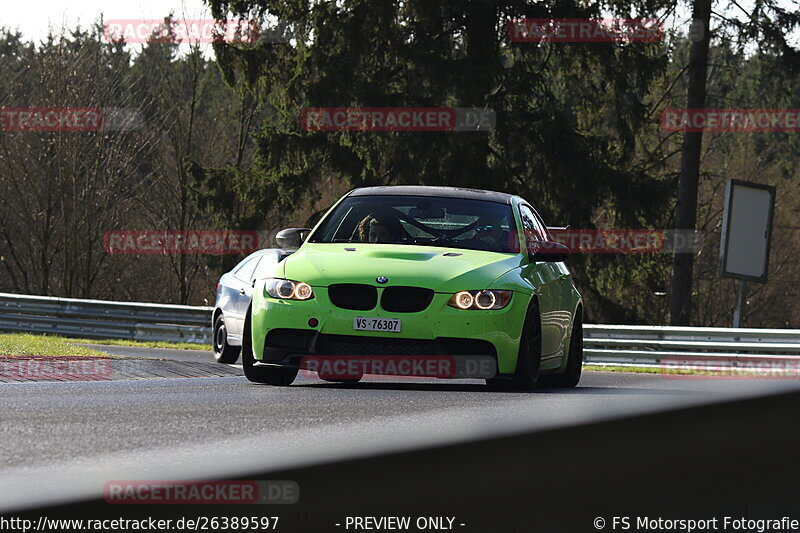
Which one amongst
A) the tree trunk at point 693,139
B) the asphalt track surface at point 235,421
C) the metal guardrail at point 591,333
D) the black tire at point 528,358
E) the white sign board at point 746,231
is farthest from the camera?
the tree trunk at point 693,139

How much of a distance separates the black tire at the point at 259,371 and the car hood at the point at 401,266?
740 mm

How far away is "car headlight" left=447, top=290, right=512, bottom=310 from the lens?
9.92 m

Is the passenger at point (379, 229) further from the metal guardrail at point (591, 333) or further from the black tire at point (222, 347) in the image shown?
the metal guardrail at point (591, 333)

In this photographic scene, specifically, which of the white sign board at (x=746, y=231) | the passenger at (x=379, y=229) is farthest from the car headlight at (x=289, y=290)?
the white sign board at (x=746, y=231)

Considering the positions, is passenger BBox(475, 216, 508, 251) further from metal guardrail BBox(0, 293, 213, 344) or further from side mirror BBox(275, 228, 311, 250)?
metal guardrail BBox(0, 293, 213, 344)

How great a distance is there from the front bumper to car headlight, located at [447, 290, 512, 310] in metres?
0.04

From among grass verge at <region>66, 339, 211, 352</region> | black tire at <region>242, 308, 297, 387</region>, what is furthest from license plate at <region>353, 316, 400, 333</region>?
grass verge at <region>66, 339, 211, 352</region>

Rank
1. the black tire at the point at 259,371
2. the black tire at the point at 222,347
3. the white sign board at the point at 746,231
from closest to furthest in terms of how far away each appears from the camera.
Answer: the black tire at the point at 259,371, the black tire at the point at 222,347, the white sign board at the point at 746,231

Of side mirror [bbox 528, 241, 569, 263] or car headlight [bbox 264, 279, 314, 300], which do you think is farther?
side mirror [bbox 528, 241, 569, 263]

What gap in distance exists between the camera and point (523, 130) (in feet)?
99.7

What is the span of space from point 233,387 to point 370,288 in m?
1.47

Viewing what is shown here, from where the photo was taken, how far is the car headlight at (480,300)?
32.6 feet

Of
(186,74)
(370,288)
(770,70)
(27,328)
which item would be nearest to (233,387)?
(370,288)

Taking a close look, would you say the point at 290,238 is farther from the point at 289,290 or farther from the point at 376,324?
the point at 376,324
